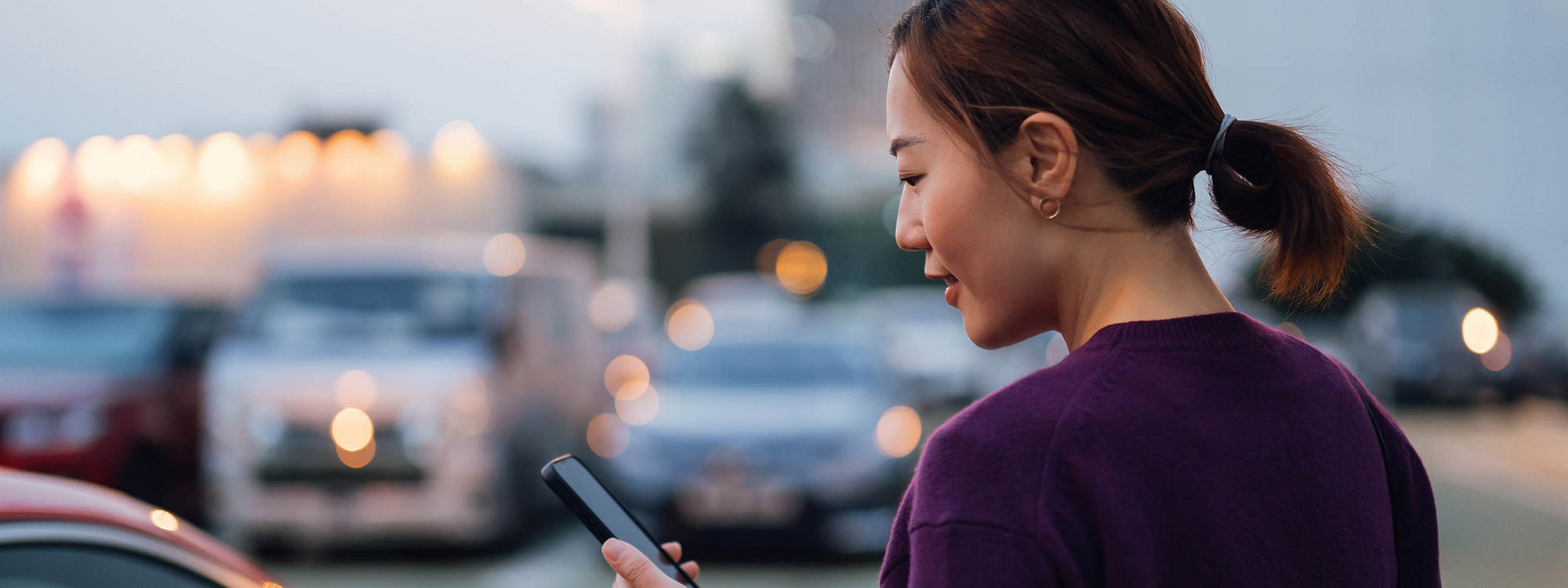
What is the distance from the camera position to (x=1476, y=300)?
1328cm

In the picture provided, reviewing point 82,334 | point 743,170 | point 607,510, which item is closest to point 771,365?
point 82,334

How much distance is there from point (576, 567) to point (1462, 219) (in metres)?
7.88

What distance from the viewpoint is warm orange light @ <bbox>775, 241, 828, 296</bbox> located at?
36.8m

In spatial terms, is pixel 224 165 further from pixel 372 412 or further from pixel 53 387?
pixel 372 412

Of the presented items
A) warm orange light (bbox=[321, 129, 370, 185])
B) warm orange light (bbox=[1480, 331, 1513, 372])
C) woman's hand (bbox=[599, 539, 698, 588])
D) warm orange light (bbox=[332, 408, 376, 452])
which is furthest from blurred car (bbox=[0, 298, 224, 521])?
warm orange light (bbox=[1480, 331, 1513, 372])

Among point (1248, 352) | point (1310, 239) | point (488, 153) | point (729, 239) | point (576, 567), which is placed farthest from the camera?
point (729, 239)

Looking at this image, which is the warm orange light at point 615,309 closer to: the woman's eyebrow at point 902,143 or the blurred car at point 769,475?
the blurred car at point 769,475

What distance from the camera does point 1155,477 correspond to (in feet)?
3.20

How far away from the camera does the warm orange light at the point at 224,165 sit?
653 inches

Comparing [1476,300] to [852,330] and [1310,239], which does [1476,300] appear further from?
[1310,239]

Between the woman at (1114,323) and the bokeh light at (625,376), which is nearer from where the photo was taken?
the woman at (1114,323)

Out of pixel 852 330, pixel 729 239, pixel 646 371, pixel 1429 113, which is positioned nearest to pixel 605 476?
pixel 852 330

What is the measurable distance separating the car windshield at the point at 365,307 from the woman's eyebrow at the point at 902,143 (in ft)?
22.3

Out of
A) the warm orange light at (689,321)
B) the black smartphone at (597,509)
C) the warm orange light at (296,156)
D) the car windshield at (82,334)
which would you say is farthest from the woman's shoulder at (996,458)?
the warm orange light at (296,156)
